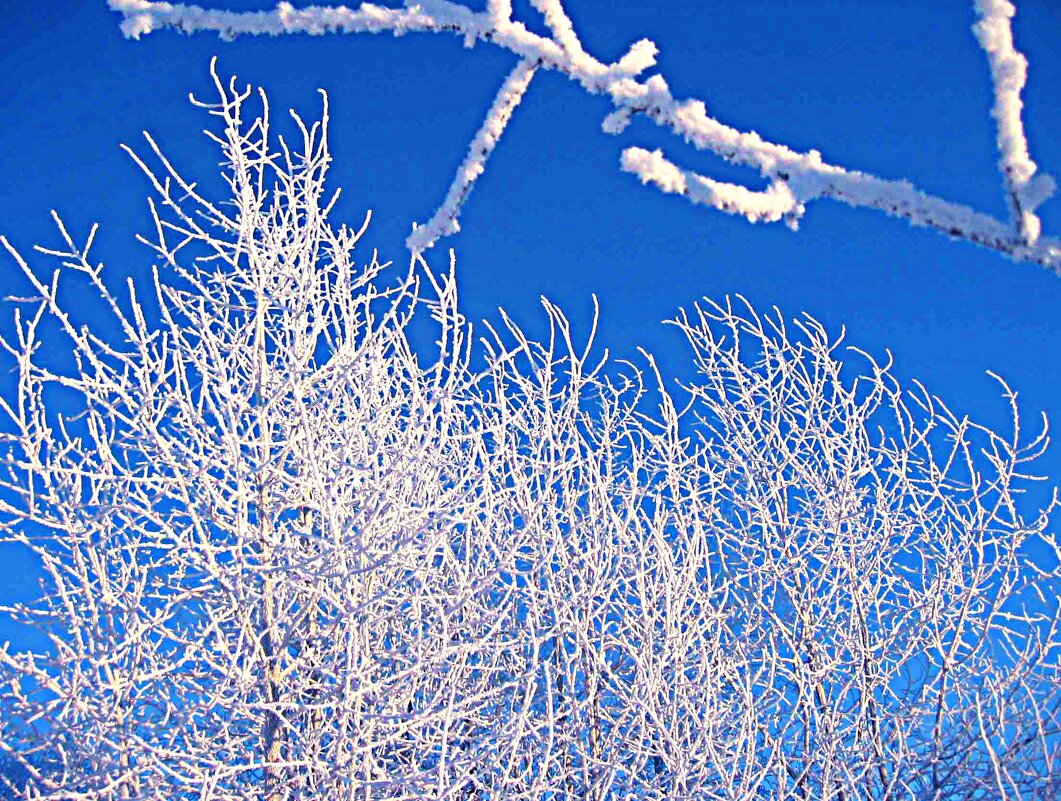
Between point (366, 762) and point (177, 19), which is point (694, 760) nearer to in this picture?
point (366, 762)

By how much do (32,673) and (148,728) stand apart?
591mm

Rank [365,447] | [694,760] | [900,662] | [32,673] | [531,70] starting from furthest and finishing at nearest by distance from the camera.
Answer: [900,662]
[694,760]
[365,447]
[32,673]
[531,70]

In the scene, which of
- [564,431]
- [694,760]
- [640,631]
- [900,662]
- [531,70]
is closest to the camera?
[531,70]

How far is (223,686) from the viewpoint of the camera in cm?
408

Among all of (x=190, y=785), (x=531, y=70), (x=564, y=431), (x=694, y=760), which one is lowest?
(x=190, y=785)

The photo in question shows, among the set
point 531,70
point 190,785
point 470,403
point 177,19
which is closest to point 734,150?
point 531,70

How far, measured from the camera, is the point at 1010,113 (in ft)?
5.97

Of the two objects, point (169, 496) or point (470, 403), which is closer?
point (169, 496)

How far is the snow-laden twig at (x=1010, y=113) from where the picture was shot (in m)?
1.68

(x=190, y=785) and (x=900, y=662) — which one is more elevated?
(x=900, y=662)

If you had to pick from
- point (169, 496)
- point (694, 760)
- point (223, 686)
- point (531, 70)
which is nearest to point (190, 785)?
point (223, 686)

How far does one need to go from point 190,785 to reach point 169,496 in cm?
133

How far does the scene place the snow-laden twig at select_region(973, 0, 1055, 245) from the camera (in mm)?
1677

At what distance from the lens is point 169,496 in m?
4.36
